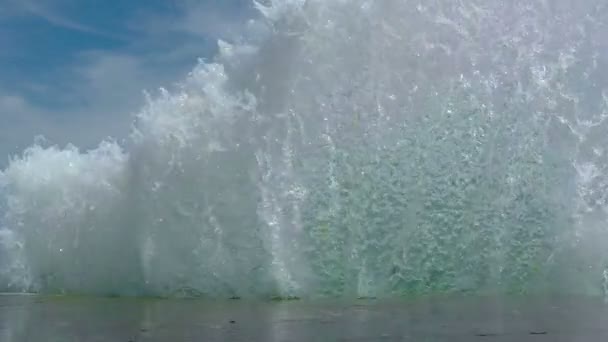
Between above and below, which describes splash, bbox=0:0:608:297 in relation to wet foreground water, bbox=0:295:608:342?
above

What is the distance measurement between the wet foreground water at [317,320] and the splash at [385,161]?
2.93ft

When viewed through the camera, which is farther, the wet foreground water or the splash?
the splash

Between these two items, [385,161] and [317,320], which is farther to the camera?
[385,161]

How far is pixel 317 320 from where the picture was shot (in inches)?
198

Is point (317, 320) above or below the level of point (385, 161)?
below

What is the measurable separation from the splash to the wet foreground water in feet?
2.93

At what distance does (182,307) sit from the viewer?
634 cm

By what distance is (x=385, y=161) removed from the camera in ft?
25.9

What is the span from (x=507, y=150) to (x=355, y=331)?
4.21 meters

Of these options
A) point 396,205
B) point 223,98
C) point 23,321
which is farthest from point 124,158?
point 23,321

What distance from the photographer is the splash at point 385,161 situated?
25.1 ft

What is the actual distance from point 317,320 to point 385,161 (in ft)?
10.2

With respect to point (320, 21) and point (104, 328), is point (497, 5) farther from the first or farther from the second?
point (104, 328)

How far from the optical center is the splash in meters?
7.64
